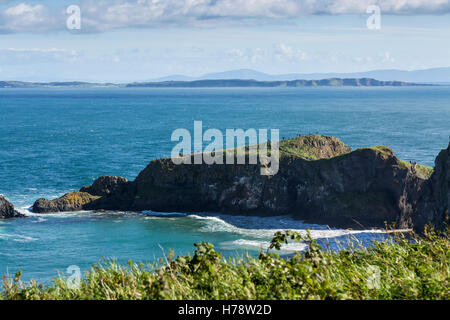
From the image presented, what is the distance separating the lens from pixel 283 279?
14992 mm

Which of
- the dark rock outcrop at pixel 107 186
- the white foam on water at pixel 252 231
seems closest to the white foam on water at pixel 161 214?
the white foam on water at pixel 252 231

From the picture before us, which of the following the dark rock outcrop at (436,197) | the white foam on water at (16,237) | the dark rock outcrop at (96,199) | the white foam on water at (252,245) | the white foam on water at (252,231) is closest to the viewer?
the dark rock outcrop at (436,197)

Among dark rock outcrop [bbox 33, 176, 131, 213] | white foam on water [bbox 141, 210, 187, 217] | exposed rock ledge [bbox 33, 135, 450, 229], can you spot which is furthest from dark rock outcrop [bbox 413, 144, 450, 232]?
dark rock outcrop [bbox 33, 176, 131, 213]

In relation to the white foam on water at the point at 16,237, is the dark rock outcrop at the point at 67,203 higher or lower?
higher

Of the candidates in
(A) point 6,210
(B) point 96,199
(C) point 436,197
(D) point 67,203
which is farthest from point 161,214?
(C) point 436,197

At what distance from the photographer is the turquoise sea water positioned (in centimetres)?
5091

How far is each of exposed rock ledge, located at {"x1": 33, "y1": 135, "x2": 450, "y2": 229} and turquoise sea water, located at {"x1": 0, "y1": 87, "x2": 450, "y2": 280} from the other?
2.21 m

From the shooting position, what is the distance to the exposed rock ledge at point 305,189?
181 ft

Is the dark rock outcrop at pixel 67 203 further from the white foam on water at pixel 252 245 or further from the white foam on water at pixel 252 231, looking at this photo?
the white foam on water at pixel 252 245

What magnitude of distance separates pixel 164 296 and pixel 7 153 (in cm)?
9677

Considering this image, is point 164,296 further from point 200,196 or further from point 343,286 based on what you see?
point 200,196

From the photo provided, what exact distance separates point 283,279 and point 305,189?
45106 mm

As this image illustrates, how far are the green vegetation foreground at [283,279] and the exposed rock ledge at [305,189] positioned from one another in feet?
104

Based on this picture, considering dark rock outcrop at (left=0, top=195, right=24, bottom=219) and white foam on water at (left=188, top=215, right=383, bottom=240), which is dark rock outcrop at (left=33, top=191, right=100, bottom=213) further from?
white foam on water at (left=188, top=215, right=383, bottom=240)
